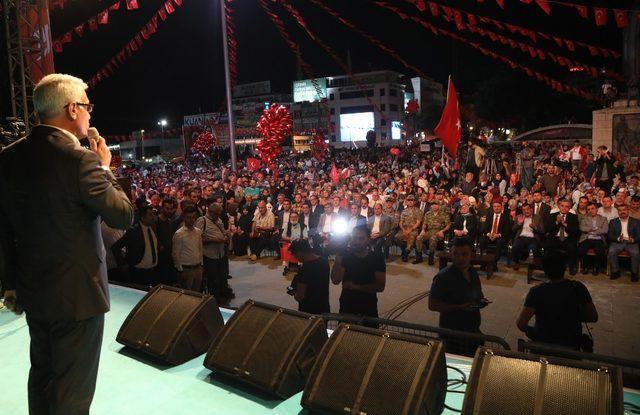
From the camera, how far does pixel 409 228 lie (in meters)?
10.3

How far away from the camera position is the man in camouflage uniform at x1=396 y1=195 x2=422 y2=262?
10.1 metres

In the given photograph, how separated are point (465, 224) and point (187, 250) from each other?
5818 millimetres

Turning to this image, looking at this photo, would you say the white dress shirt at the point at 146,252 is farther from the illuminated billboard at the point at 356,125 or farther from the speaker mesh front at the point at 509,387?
the illuminated billboard at the point at 356,125

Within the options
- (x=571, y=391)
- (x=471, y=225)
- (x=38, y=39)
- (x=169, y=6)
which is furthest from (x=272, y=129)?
(x=571, y=391)

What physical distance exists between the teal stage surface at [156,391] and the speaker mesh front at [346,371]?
0.31 metres

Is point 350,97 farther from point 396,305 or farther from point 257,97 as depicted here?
point 396,305

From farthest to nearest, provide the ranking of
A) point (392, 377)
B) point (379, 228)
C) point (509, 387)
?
point (379, 228) < point (392, 377) < point (509, 387)

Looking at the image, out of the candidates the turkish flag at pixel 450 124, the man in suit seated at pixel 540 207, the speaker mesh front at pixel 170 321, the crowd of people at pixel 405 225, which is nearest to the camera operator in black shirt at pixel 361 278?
the crowd of people at pixel 405 225

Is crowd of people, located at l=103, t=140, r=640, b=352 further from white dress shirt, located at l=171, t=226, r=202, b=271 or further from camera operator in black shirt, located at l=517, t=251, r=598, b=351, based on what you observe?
camera operator in black shirt, located at l=517, t=251, r=598, b=351

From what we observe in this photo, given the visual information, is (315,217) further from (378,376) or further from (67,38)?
(378,376)

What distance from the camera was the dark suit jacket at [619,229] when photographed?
806 cm

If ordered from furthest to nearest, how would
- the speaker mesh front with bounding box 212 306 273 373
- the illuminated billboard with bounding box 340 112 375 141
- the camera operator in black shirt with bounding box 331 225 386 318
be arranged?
1. the illuminated billboard with bounding box 340 112 375 141
2. the camera operator in black shirt with bounding box 331 225 386 318
3. the speaker mesh front with bounding box 212 306 273 373

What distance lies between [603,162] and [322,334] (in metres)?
11.9

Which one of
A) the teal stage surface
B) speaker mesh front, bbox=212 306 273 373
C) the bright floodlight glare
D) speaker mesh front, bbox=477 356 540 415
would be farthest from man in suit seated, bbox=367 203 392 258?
speaker mesh front, bbox=477 356 540 415
